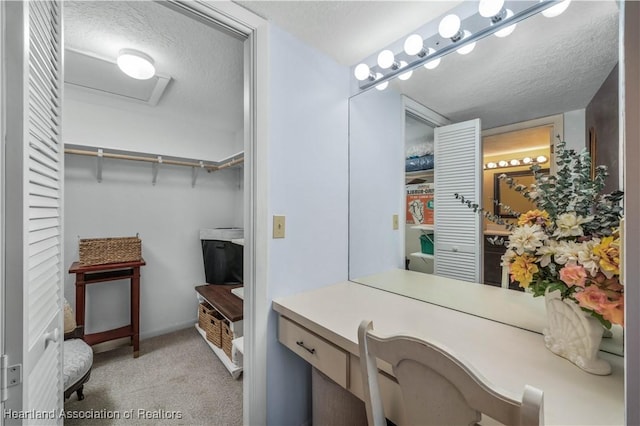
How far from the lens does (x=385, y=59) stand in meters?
1.38

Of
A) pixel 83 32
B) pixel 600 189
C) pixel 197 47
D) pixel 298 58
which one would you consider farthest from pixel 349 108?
pixel 83 32

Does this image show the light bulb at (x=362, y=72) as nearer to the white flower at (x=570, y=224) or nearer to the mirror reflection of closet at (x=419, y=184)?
the mirror reflection of closet at (x=419, y=184)

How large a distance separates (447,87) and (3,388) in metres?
1.81

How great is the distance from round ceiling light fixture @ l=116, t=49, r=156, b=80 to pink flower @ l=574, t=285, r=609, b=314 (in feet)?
7.41

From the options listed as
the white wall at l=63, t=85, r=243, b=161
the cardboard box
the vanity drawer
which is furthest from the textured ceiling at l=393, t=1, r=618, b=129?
the white wall at l=63, t=85, r=243, b=161

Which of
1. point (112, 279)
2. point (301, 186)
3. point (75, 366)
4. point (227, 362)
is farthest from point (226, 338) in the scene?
point (301, 186)

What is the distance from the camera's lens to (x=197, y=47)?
154cm

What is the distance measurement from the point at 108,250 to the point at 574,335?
281 cm

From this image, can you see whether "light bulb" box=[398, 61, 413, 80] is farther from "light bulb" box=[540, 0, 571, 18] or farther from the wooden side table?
the wooden side table

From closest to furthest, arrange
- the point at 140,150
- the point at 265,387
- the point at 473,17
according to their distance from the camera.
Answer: the point at 473,17
the point at 265,387
the point at 140,150

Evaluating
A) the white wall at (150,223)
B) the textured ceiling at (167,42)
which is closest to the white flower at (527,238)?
the textured ceiling at (167,42)

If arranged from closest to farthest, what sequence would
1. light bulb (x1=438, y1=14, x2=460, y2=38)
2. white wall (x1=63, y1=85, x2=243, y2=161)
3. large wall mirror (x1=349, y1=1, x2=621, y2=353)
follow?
large wall mirror (x1=349, y1=1, x2=621, y2=353) → light bulb (x1=438, y1=14, x2=460, y2=38) → white wall (x1=63, y1=85, x2=243, y2=161)

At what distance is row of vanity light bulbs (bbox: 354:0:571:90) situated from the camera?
100 centimetres

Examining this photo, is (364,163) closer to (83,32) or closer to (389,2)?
(389,2)
